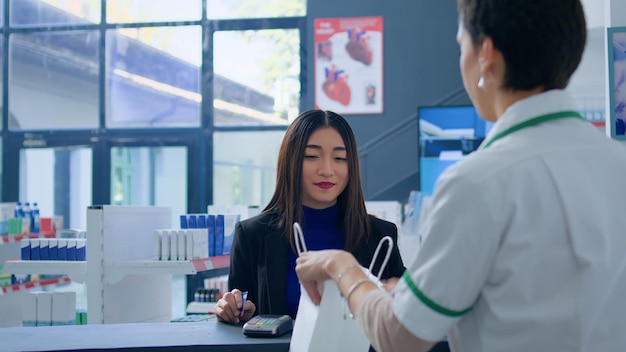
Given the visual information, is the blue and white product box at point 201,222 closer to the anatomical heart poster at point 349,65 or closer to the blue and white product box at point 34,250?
the blue and white product box at point 34,250

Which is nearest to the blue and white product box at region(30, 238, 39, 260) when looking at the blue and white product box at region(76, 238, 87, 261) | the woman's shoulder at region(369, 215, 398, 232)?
A: the blue and white product box at region(76, 238, 87, 261)

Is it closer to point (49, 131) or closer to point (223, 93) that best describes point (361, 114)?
point (223, 93)

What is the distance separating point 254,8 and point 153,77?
54.7 inches

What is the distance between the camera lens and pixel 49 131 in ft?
28.0

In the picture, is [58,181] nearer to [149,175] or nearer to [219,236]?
[149,175]

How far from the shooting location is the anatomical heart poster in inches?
310

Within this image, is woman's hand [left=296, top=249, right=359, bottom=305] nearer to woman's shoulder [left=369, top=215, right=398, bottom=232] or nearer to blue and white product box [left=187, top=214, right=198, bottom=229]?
woman's shoulder [left=369, top=215, right=398, bottom=232]

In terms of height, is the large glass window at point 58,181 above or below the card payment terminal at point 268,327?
above

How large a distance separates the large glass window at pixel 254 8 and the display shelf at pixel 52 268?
445cm

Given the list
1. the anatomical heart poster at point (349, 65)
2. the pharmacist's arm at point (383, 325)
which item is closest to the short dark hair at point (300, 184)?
the pharmacist's arm at point (383, 325)

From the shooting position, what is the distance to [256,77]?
8.18 m

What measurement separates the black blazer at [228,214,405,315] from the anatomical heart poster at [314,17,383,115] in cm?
559

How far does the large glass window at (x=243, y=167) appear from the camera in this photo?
8.20 m

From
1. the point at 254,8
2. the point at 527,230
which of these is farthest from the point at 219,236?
the point at 254,8
